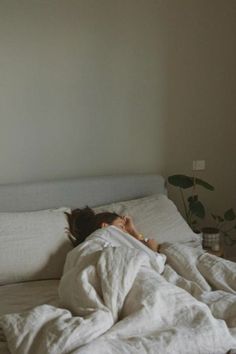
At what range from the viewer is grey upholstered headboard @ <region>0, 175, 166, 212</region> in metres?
2.40

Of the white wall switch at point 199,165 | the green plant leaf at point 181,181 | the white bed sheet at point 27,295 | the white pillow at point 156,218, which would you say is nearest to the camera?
the white bed sheet at point 27,295

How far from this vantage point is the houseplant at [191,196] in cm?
269

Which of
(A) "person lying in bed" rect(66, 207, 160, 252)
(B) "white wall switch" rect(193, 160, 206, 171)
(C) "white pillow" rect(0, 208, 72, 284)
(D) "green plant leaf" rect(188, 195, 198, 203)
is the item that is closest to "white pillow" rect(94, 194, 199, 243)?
(A) "person lying in bed" rect(66, 207, 160, 252)

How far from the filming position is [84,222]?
223cm

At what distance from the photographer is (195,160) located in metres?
3.00

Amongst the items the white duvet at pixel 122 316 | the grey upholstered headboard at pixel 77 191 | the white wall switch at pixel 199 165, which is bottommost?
the white duvet at pixel 122 316

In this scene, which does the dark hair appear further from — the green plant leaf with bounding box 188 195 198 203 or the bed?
the green plant leaf with bounding box 188 195 198 203

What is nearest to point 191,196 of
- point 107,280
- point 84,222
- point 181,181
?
point 181,181

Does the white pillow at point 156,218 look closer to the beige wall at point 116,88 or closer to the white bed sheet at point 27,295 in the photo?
the beige wall at point 116,88

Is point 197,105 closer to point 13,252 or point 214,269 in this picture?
point 214,269

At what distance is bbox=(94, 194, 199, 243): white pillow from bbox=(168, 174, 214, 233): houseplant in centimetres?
18

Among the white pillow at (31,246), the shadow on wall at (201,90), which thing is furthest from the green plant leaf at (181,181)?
the white pillow at (31,246)

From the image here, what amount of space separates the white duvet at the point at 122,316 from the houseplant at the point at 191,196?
0.97 m

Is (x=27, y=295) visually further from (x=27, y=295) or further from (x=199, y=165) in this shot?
(x=199, y=165)
